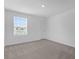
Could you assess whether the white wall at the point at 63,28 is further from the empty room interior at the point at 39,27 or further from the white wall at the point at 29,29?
the white wall at the point at 29,29

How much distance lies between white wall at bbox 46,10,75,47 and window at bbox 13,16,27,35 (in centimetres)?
238

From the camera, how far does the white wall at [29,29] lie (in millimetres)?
4008

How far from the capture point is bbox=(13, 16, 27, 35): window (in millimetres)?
4425

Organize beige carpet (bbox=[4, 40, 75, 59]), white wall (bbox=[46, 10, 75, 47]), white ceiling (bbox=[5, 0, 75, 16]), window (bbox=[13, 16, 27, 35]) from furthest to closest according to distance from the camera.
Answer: window (bbox=[13, 16, 27, 35]) → white wall (bbox=[46, 10, 75, 47]) → white ceiling (bbox=[5, 0, 75, 16]) → beige carpet (bbox=[4, 40, 75, 59])

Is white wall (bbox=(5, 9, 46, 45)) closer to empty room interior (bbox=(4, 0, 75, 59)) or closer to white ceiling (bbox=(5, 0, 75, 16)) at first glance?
empty room interior (bbox=(4, 0, 75, 59))

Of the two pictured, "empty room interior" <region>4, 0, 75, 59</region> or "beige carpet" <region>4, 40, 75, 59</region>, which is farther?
"empty room interior" <region>4, 0, 75, 59</region>

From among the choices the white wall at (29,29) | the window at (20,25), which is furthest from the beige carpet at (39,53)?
the window at (20,25)

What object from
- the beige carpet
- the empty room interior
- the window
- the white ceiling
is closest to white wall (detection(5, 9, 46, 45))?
the empty room interior

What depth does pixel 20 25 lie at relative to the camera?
471cm

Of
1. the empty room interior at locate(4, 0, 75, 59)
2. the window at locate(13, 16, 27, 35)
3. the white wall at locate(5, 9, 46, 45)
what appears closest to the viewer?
the empty room interior at locate(4, 0, 75, 59)

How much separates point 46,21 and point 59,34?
213 centimetres

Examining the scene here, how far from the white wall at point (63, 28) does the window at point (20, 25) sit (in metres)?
2.38

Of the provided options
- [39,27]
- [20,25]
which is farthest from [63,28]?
[20,25]

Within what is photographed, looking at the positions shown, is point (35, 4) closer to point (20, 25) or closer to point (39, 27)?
point (20, 25)
